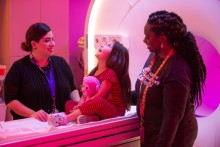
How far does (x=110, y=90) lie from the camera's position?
6.30 ft

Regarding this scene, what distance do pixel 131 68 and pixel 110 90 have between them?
800mm

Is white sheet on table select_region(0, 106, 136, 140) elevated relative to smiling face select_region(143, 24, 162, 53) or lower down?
lower down

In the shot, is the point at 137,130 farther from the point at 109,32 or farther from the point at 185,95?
the point at 109,32

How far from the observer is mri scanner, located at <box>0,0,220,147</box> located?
1574 mm

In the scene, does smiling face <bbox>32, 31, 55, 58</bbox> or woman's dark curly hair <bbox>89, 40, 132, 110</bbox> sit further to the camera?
smiling face <bbox>32, 31, 55, 58</bbox>

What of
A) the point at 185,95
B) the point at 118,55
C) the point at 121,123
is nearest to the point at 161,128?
the point at 185,95

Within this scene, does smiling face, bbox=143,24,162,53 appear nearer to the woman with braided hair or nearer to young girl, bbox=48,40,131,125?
the woman with braided hair

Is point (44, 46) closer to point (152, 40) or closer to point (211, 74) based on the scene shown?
point (152, 40)

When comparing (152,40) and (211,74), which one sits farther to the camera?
(211,74)

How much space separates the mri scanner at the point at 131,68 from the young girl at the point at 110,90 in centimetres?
8

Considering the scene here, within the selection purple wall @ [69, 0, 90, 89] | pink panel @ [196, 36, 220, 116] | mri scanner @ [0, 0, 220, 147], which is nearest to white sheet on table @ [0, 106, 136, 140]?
mri scanner @ [0, 0, 220, 147]

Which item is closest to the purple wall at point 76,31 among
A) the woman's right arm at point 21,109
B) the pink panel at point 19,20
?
the pink panel at point 19,20

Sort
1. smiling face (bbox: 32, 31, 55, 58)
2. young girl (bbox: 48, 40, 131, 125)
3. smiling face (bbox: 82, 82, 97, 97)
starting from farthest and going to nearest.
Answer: smiling face (bbox: 32, 31, 55, 58) < smiling face (bbox: 82, 82, 97, 97) < young girl (bbox: 48, 40, 131, 125)

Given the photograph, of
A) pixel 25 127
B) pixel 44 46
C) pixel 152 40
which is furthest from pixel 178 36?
pixel 44 46
